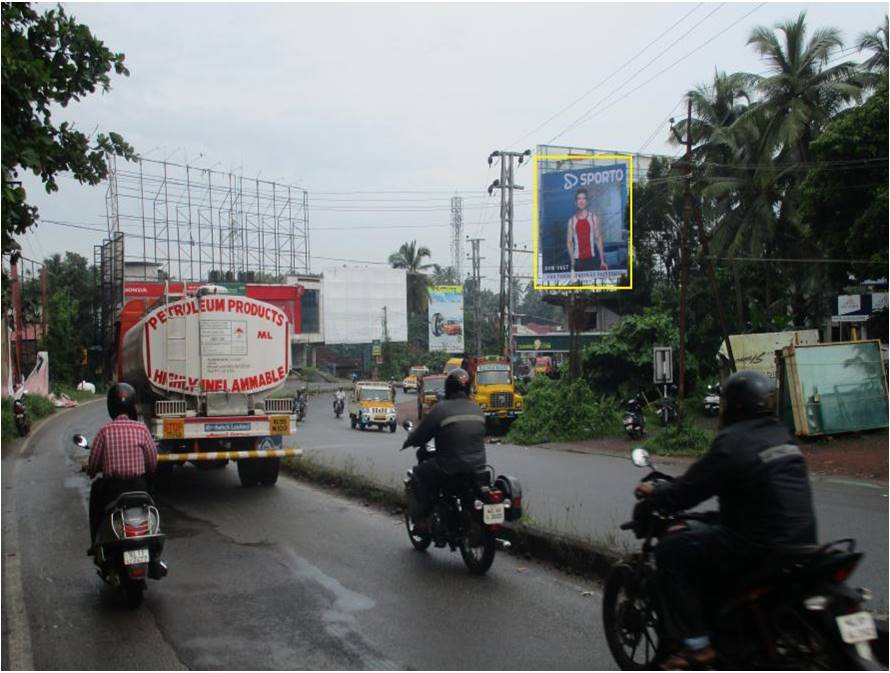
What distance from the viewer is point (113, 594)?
7246mm

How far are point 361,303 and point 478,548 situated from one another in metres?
71.8

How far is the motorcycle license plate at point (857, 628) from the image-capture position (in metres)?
3.88

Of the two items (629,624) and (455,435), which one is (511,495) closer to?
(455,435)

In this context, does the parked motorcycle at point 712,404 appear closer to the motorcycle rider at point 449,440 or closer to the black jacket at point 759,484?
the motorcycle rider at point 449,440

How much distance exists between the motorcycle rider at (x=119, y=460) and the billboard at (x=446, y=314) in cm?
6471

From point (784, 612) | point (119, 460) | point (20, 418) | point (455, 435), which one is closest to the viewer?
point (784, 612)

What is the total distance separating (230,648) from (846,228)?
21.0 metres

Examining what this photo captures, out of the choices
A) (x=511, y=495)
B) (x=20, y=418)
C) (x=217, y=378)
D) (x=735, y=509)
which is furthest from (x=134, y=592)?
(x=20, y=418)

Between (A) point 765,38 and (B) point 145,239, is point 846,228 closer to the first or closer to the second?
(A) point 765,38

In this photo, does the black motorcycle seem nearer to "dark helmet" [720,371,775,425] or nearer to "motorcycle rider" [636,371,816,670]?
"motorcycle rider" [636,371,816,670]

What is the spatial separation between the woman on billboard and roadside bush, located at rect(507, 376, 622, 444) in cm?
988

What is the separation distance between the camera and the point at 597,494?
13.0m

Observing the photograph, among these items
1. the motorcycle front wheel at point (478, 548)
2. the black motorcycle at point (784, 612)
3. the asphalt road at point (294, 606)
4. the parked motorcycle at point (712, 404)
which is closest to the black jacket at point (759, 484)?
the black motorcycle at point (784, 612)

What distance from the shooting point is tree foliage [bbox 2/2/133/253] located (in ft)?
21.0
